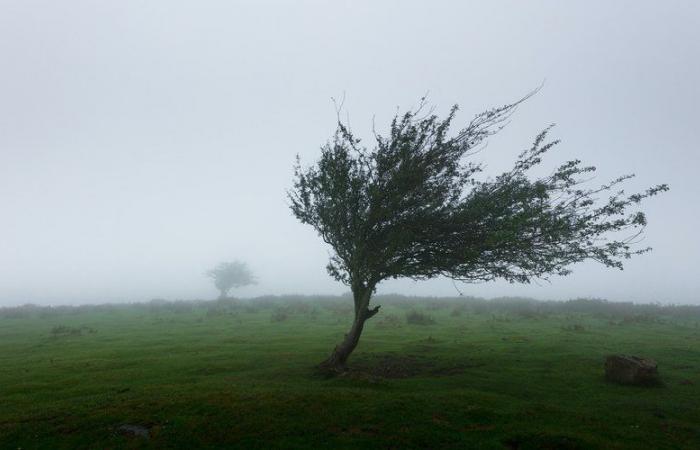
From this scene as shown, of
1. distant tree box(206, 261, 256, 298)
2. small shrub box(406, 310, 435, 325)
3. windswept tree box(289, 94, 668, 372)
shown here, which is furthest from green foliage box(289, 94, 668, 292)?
distant tree box(206, 261, 256, 298)

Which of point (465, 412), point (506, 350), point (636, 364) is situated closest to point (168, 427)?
point (465, 412)

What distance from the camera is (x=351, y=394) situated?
16.2 metres

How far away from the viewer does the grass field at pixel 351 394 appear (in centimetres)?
1254

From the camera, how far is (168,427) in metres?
13.1

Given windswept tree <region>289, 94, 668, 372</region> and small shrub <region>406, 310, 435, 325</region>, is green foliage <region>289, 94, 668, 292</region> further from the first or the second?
small shrub <region>406, 310, 435, 325</region>

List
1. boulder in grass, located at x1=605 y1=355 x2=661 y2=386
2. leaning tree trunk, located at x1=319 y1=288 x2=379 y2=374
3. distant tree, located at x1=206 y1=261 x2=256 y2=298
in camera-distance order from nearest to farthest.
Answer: boulder in grass, located at x1=605 y1=355 x2=661 y2=386, leaning tree trunk, located at x1=319 y1=288 x2=379 y2=374, distant tree, located at x1=206 y1=261 x2=256 y2=298

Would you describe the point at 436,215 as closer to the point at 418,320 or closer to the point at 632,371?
the point at 632,371

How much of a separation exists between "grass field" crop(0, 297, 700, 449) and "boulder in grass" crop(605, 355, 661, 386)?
1.68ft

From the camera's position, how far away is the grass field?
41.1 ft

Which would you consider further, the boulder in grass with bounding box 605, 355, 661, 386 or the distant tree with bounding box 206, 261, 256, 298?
the distant tree with bounding box 206, 261, 256, 298

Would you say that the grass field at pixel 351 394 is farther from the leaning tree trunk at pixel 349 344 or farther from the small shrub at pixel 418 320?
the small shrub at pixel 418 320

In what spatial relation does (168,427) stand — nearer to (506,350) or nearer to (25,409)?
(25,409)

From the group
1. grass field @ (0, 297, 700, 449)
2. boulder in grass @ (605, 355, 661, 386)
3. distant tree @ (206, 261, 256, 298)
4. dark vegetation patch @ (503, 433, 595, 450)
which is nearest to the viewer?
dark vegetation patch @ (503, 433, 595, 450)

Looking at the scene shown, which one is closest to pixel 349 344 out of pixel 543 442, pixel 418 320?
pixel 543 442
